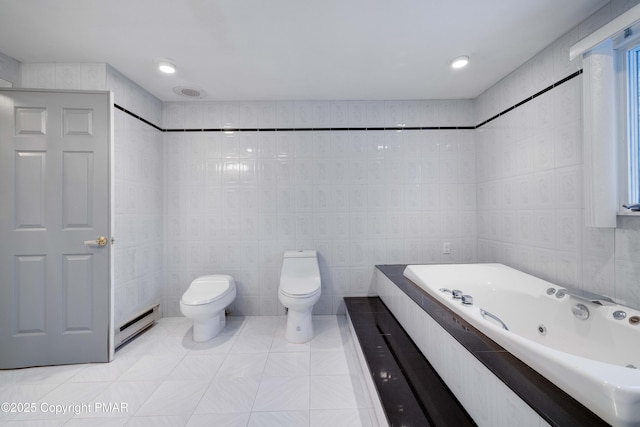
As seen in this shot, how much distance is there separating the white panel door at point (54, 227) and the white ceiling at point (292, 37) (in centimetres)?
39

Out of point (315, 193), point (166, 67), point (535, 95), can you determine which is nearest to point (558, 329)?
point (535, 95)

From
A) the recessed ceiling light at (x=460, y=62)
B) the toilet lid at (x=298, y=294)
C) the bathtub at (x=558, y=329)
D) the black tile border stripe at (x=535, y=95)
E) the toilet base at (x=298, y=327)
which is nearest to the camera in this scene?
the bathtub at (x=558, y=329)

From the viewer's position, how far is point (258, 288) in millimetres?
2494

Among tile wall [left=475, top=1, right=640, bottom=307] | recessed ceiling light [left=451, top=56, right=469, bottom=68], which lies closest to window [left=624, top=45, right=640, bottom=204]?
tile wall [left=475, top=1, right=640, bottom=307]

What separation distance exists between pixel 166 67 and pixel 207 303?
6.11ft

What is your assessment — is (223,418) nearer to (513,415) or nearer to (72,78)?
(513,415)

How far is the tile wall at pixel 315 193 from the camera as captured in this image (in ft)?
8.16

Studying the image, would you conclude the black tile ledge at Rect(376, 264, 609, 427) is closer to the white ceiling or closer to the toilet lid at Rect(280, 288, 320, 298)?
the toilet lid at Rect(280, 288, 320, 298)

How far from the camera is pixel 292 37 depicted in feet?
5.17

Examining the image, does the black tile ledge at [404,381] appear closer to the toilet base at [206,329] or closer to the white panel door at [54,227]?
the toilet base at [206,329]

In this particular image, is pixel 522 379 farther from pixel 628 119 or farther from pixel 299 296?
pixel 628 119

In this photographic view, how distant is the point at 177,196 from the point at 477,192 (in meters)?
3.08

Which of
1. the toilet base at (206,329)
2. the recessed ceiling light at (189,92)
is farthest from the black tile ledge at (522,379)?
the recessed ceiling light at (189,92)

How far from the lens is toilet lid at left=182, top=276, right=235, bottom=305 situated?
197 centimetres
